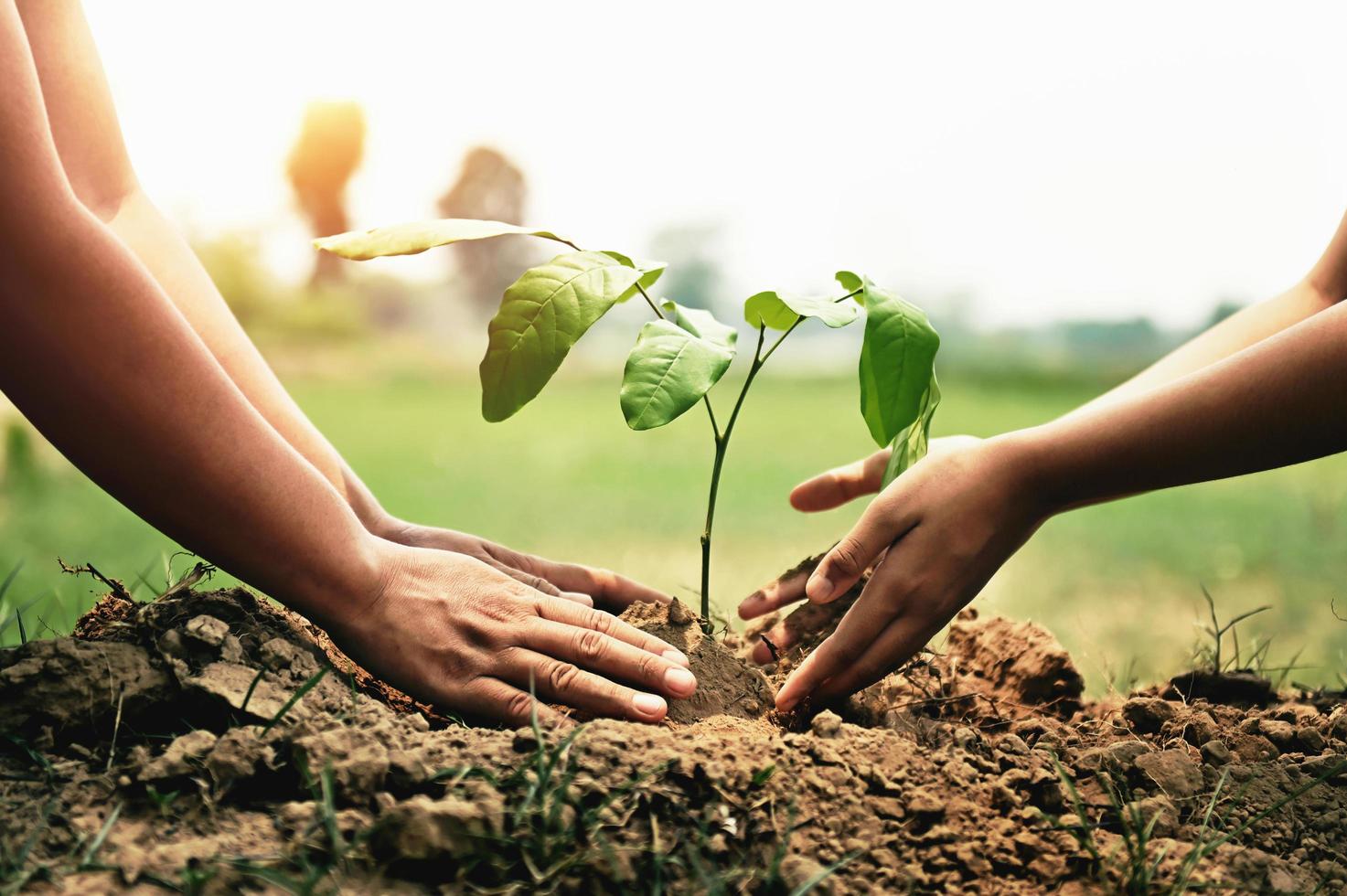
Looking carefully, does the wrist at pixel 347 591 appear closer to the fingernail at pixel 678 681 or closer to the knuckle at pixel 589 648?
the knuckle at pixel 589 648

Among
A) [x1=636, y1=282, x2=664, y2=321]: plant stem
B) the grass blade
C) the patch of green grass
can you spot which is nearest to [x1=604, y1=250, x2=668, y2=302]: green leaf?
[x1=636, y1=282, x2=664, y2=321]: plant stem

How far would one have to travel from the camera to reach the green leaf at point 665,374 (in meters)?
1.34

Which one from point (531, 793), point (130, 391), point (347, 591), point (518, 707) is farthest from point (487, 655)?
point (130, 391)

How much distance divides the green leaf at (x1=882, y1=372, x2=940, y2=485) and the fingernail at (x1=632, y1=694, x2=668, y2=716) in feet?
1.82

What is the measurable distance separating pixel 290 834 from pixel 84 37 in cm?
148

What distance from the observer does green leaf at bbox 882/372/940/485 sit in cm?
162

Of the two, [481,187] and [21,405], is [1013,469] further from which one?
[481,187]

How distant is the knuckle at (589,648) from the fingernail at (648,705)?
0.08 m

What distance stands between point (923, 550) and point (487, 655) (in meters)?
0.64

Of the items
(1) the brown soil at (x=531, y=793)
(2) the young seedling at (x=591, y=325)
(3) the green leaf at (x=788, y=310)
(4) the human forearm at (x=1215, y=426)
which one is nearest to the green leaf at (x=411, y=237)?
(2) the young seedling at (x=591, y=325)

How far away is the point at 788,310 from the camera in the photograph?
5.19 ft

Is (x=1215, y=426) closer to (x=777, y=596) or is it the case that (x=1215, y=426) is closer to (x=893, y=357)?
(x=893, y=357)

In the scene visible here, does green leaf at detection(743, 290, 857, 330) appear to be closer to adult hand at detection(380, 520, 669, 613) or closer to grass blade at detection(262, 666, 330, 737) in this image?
adult hand at detection(380, 520, 669, 613)

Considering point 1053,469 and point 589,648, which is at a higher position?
point 1053,469
